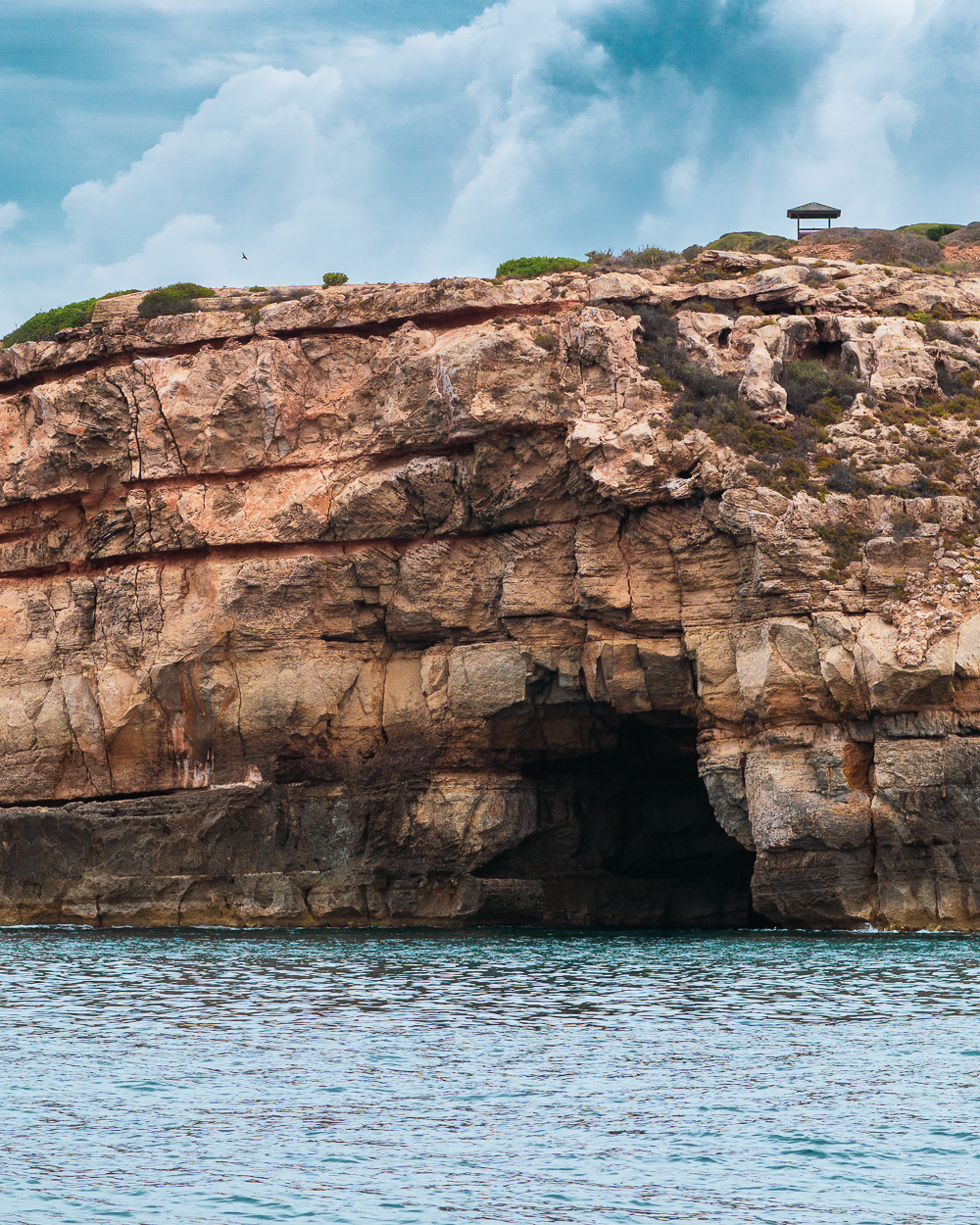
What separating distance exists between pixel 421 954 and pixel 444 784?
820cm

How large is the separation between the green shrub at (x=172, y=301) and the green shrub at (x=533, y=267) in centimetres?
1028

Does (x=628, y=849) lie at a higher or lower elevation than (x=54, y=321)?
lower

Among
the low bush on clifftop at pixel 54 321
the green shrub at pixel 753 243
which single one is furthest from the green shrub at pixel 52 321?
the green shrub at pixel 753 243

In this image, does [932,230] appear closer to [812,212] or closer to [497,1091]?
[812,212]

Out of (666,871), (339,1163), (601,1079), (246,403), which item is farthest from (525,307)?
(339,1163)

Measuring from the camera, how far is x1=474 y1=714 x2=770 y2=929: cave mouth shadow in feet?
150

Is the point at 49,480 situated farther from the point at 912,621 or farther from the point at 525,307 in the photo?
the point at 912,621

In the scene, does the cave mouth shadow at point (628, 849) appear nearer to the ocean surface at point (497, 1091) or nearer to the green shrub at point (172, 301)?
the ocean surface at point (497, 1091)

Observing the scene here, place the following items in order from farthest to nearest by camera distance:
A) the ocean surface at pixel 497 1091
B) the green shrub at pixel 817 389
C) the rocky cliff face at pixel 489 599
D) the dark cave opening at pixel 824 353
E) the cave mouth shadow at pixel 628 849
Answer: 1. the dark cave opening at pixel 824 353
2. the cave mouth shadow at pixel 628 849
3. the green shrub at pixel 817 389
4. the rocky cliff face at pixel 489 599
5. the ocean surface at pixel 497 1091

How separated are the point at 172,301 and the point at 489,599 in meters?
16.1

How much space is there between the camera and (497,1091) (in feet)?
71.4

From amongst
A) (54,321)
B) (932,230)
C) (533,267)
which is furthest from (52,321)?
(932,230)

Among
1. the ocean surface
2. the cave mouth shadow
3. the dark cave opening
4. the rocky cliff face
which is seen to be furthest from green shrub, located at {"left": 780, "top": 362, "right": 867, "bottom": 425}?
the ocean surface

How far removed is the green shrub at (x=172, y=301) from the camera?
50.9 metres
